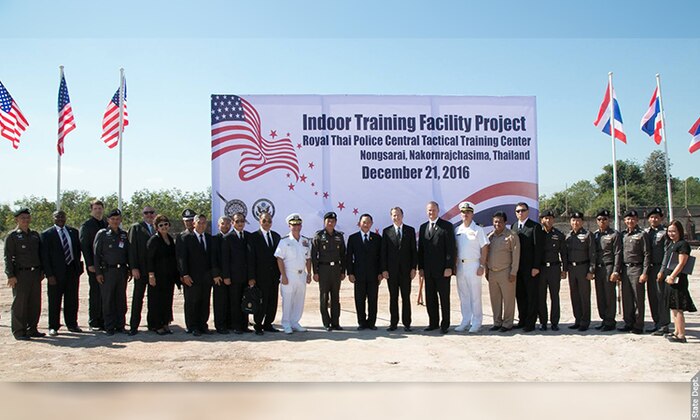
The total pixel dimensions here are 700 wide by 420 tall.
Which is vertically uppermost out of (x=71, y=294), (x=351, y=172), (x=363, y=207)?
(x=351, y=172)

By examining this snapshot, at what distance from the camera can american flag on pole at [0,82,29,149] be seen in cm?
1149

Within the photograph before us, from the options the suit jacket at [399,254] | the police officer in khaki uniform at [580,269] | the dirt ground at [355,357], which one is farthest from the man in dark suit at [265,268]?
the police officer in khaki uniform at [580,269]

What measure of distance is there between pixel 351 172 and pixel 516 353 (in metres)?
4.11

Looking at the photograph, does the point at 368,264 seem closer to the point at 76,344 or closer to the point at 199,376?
the point at 199,376

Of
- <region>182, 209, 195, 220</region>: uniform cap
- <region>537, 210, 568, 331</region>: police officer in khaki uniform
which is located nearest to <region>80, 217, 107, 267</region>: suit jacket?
<region>182, 209, 195, 220</region>: uniform cap

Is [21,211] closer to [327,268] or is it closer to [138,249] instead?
[138,249]

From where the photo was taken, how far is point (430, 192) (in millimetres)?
9375

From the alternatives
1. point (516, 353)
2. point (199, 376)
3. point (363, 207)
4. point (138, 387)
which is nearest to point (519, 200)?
point (363, 207)

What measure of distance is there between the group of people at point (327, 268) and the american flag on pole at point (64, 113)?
3.91 metres

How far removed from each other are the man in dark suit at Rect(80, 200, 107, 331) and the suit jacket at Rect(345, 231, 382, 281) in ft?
12.5

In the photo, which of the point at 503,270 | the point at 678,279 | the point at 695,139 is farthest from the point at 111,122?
the point at 695,139

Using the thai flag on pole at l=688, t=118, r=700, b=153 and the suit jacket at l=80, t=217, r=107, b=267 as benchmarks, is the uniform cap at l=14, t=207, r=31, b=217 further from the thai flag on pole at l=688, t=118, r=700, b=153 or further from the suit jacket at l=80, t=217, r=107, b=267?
the thai flag on pole at l=688, t=118, r=700, b=153

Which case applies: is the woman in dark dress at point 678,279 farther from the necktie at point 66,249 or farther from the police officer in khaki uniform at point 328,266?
the necktie at point 66,249

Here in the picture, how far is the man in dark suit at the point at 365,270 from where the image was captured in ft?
26.7
